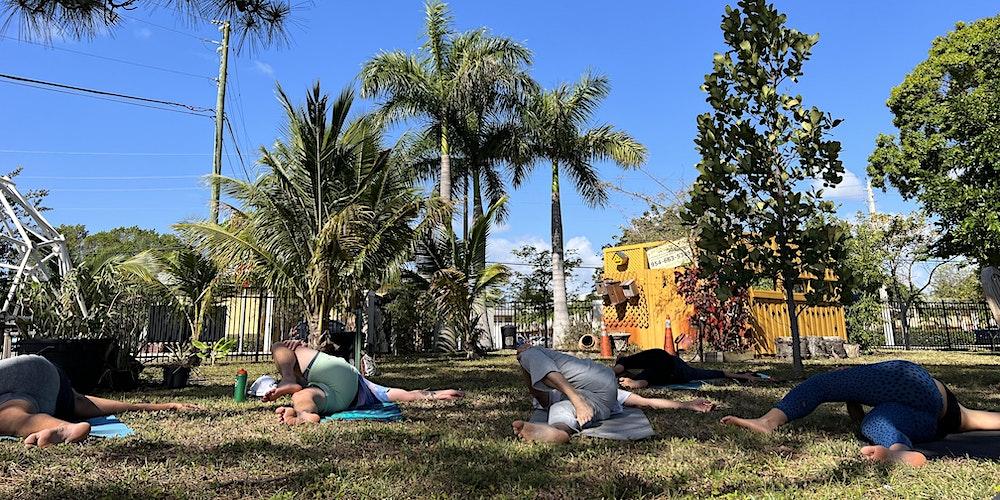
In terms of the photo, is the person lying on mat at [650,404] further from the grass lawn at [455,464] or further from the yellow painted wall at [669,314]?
the yellow painted wall at [669,314]

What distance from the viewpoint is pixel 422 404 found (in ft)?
19.5

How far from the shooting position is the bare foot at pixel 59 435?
369 cm

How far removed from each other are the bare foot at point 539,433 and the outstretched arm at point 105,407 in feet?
10.5

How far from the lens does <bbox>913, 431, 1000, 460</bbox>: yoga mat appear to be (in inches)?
132

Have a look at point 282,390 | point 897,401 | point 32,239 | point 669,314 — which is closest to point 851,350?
point 669,314

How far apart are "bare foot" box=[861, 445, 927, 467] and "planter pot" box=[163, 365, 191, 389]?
7297 mm

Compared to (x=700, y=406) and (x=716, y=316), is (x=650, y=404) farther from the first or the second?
(x=716, y=316)

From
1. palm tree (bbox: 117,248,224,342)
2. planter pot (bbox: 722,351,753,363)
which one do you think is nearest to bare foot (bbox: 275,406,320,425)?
planter pot (bbox: 722,351,753,363)

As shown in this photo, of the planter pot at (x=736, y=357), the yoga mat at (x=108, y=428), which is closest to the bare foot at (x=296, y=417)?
the yoga mat at (x=108, y=428)

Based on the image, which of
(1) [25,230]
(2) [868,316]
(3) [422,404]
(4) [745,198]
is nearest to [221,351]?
(3) [422,404]

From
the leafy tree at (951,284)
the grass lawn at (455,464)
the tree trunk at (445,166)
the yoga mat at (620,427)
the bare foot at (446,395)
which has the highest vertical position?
the tree trunk at (445,166)

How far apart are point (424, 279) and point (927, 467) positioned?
13.4 metres

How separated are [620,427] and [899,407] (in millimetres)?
1680

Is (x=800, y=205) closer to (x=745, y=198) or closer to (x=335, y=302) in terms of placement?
(x=745, y=198)
